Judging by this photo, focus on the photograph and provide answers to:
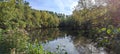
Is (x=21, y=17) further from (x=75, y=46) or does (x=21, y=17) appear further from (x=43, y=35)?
(x=75, y=46)

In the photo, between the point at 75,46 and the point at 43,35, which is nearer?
the point at 75,46

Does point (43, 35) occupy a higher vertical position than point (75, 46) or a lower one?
lower

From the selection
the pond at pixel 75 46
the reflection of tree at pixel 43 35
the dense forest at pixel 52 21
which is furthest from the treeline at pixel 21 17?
the pond at pixel 75 46

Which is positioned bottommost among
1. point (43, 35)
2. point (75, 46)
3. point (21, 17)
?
point (43, 35)

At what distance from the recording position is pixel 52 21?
81750mm

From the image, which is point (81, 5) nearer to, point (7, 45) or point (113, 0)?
point (113, 0)

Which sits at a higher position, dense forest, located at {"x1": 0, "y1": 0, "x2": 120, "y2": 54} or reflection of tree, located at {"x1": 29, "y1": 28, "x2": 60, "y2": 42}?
dense forest, located at {"x1": 0, "y1": 0, "x2": 120, "y2": 54}

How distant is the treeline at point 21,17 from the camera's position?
113ft

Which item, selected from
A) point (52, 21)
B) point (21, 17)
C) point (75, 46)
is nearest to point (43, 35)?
point (21, 17)

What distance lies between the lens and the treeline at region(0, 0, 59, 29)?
1351 inches

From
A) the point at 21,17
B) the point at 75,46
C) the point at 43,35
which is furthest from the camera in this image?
the point at 21,17

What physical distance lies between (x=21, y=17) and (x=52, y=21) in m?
32.0

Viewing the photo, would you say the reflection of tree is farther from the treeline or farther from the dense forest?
the treeline

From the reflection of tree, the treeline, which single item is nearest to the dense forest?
the treeline
